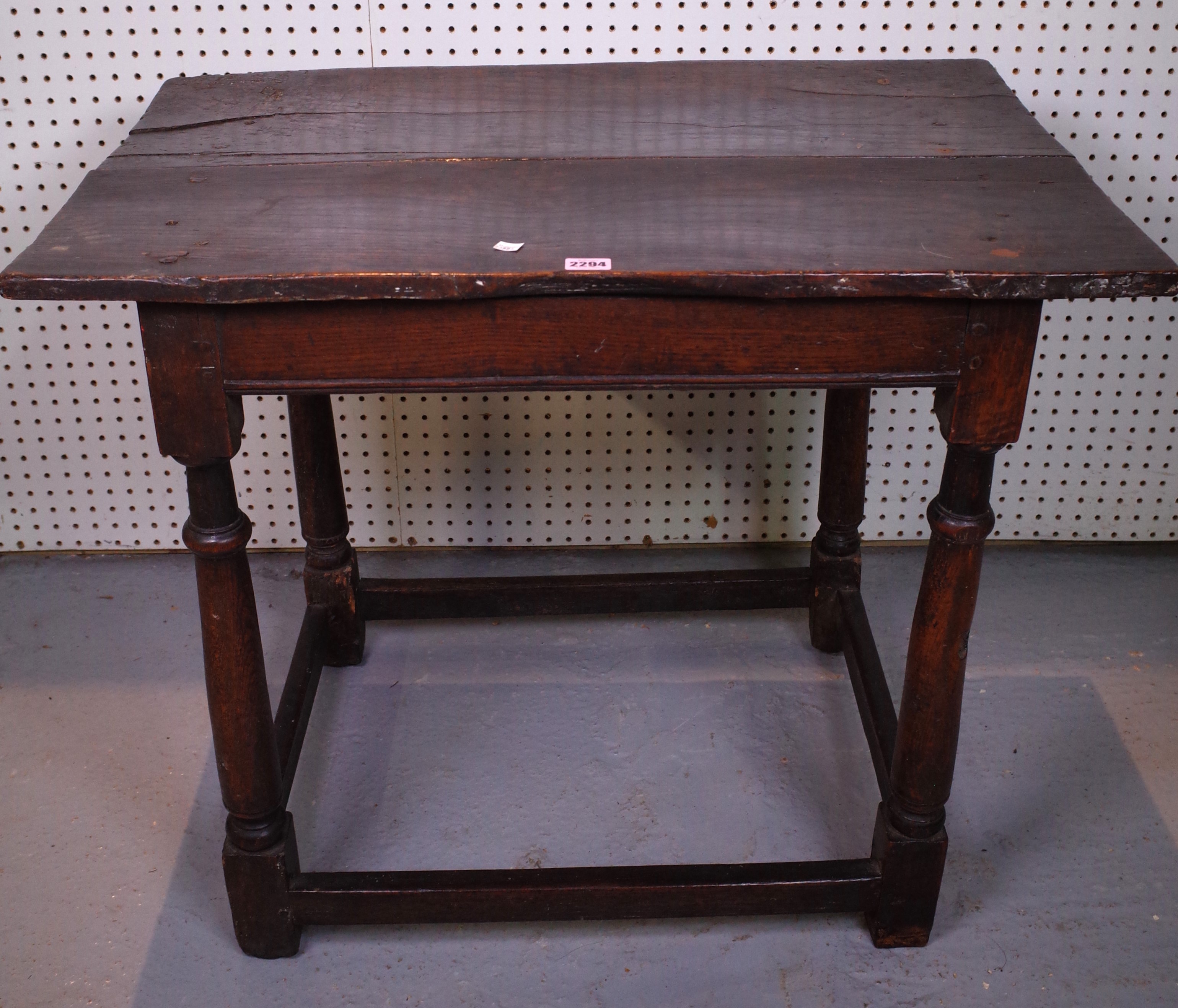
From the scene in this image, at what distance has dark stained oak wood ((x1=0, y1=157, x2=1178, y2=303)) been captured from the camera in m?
1.37

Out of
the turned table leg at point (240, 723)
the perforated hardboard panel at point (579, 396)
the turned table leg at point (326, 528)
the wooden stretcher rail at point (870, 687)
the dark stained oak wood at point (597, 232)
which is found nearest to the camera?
the dark stained oak wood at point (597, 232)

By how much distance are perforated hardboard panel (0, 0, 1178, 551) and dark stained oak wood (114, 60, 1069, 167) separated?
329 millimetres

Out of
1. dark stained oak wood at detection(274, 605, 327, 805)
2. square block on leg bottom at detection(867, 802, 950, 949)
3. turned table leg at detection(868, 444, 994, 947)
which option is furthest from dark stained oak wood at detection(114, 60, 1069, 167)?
square block on leg bottom at detection(867, 802, 950, 949)

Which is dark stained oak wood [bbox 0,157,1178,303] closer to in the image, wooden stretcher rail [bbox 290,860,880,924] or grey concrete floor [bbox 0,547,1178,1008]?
wooden stretcher rail [bbox 290,860,880,924]

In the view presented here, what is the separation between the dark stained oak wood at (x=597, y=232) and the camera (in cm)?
137

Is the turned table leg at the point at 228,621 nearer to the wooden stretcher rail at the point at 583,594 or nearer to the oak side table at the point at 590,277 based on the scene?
the oak side table at the point at 590,277

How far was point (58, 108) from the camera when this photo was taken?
2375 mm

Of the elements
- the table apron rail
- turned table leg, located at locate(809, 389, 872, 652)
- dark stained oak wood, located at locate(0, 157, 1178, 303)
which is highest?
dark stained oak wood, located at locate(0, 157, 1178, 303)

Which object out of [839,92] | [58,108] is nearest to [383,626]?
[58,108]

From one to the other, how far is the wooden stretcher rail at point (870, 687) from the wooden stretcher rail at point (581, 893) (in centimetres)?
18

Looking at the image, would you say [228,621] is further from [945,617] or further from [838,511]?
[838,511]

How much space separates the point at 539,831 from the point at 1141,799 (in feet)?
3.59

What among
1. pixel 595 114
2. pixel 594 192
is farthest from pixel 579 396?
pixel 594 192

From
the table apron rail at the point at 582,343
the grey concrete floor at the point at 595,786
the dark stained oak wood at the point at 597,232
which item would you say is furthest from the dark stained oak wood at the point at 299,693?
the dark stained oak wood at the point at 597,232
